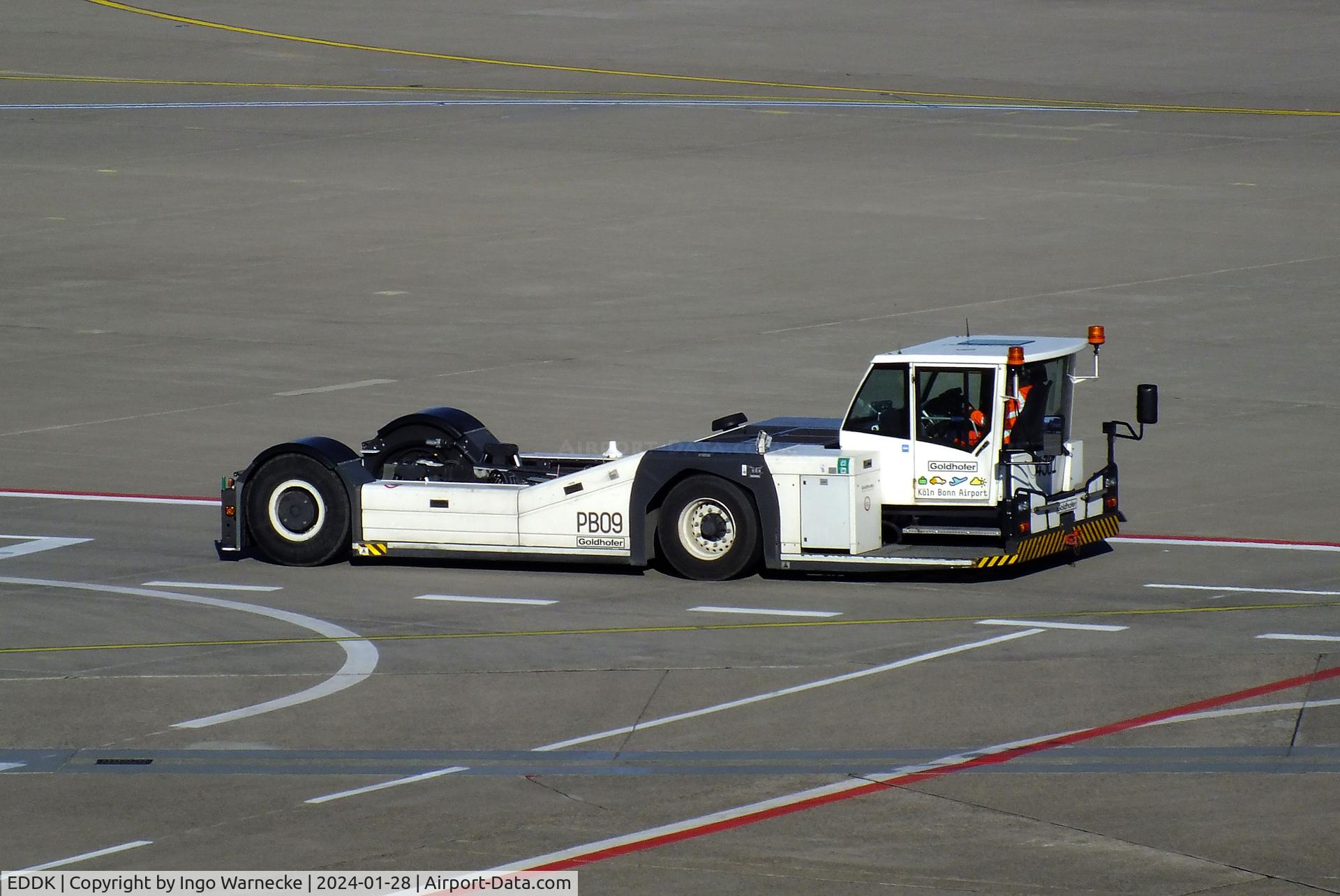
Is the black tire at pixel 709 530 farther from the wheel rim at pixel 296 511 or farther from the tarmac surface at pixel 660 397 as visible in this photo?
the wheel rim at pixel 296 511

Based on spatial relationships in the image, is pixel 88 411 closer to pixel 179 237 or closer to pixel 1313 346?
pixel 179 237

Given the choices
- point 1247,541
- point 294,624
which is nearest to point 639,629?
point 294,624

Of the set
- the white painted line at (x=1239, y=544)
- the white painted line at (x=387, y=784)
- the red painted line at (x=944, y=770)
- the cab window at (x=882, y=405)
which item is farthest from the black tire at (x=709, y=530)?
the white painted line at (x=387, y=784)

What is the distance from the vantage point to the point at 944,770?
17.9 m

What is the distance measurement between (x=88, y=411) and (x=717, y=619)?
62.8 feet

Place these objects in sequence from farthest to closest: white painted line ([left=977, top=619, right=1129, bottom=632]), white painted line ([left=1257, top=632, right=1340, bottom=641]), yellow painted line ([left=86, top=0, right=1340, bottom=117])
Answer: yellow painted line ([left=86, top=0, right=1340, bottom=117]), white painted line ([left=977, top=619, right=1129, bottom=632]), white painted line ([left=1257, top=632, right=1340, bottom=641])

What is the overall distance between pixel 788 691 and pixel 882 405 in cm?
593

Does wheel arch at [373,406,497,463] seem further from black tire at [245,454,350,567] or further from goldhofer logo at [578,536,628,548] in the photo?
goldhofer logo at [578,536,628,548]

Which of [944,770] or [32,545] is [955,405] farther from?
[32,545]

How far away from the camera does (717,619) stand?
78.4ft

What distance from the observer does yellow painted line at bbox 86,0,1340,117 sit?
231 feet

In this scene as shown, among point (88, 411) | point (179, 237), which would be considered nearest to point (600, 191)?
point (179, 237)

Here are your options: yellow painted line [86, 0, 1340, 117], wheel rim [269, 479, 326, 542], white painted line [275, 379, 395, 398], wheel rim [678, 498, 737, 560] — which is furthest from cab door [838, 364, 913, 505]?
yellow painted line [86, 0, 1340, 117]

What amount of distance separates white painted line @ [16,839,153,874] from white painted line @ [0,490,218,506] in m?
15.9
